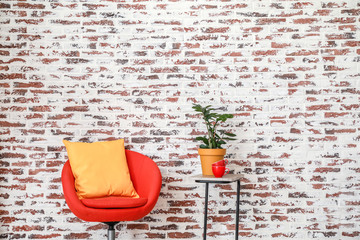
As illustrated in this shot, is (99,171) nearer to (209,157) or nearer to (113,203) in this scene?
(113,203)

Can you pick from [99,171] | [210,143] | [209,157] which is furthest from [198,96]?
[99,171]

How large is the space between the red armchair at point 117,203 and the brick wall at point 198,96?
15.2 inches

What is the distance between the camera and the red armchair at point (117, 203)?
2.64m

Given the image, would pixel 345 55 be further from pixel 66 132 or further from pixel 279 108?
pixel 66 132

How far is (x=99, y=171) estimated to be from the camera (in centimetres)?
300

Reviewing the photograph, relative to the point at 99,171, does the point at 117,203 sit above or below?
below

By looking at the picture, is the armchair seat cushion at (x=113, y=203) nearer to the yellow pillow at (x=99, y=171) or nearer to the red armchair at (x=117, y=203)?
the red armchair at (x=117, y=203)

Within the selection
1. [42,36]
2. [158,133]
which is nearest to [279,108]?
[158,133]

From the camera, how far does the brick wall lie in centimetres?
343

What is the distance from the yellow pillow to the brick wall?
38 cm

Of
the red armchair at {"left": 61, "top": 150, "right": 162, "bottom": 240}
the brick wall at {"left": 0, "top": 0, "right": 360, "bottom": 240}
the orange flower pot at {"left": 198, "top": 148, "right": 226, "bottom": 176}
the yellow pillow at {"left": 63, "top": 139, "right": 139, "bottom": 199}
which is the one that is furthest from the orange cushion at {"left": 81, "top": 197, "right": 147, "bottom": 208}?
the brick wall at {"left": 0, "top": 0, "right": 360, "bottom": 240}

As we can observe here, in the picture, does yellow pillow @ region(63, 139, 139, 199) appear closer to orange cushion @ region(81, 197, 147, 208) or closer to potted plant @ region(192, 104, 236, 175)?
orange cushion @ region(81, 197, 147, 208)

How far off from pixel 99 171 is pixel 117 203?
386 millimetres

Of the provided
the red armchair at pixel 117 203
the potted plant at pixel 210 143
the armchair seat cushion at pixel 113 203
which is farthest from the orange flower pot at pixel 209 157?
the armchair seat cushion at pixel 113 203
